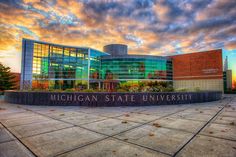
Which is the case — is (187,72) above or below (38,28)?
below

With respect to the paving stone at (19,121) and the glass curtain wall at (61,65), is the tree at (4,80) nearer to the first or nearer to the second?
the glass curtain wall at (61,65)

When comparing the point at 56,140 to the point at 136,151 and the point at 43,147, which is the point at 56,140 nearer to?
the point at 43,147

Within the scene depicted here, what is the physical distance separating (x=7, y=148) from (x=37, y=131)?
4.37 feet

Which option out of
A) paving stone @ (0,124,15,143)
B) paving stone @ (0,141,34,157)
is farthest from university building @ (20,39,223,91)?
paving stone @ (0,141,34,157)

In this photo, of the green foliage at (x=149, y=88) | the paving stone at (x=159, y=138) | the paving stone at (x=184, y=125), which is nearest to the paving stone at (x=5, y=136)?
the paving stone at (x=159, y=138)

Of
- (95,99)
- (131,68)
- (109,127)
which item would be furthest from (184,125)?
(131,68)

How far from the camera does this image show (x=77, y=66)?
45.5 meters

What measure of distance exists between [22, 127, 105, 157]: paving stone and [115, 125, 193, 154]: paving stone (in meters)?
0.97

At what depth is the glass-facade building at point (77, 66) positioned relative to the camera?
138 ft

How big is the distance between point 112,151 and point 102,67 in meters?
49.1

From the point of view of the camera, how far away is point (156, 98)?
11.5 meters

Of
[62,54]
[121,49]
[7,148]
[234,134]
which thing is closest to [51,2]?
[7,148]

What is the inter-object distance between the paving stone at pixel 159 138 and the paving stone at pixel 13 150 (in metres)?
2.30

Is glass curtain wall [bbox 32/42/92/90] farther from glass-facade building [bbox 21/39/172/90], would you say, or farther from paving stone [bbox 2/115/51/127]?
paving stone [bbox 2/115/51/127]
